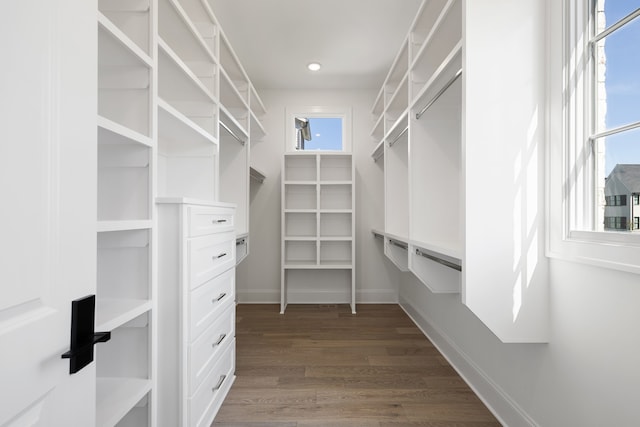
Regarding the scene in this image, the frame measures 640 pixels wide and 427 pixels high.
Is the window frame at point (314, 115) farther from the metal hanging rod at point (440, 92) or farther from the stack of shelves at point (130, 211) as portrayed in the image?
the stack of shelves at point (130, 211)

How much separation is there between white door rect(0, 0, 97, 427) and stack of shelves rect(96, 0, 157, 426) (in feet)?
1.99

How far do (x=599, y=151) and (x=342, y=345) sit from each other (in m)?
2.14

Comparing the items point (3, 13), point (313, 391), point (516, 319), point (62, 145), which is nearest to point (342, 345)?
point (313, 391)

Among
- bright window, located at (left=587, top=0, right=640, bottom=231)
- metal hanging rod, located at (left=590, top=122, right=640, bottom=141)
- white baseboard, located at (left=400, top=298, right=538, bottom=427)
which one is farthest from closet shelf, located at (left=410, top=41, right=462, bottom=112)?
white baseboard, located at (left=400, top=298, right=538, bottom=427)

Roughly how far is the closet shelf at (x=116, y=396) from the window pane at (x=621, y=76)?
74.6 inches

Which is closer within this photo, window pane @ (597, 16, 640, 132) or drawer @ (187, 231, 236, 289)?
window pane @ (597, 16, 640, 132)

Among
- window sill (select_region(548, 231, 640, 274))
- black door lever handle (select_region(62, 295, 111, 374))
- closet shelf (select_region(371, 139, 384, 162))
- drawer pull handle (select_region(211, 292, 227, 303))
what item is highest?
closet shelf (select_region(371, 139, 384, 162))

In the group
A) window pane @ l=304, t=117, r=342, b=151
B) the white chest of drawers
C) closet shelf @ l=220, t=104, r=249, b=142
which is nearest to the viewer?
the white chest of drawers

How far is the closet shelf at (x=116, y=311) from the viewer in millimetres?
989

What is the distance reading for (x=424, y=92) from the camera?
1832mm

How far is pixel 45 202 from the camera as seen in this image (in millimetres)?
532

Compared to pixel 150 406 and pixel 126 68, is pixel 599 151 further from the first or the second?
pixel 150 406

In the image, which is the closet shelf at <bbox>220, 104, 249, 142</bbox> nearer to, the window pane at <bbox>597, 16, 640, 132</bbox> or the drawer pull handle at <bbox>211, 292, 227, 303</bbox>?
the drawer pull handle at <bbox>211, 292, 227, 303</bbox>

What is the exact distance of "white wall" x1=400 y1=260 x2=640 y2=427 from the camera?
1021 millimetres
